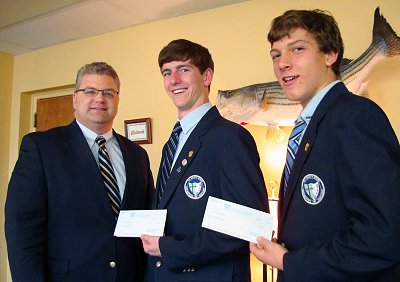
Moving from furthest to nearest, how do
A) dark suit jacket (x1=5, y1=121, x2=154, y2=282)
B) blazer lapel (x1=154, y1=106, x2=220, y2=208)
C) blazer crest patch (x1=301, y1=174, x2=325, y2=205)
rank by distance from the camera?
1. dark suit jacket (x1=5, y1=121, x2=154, y2=282)
2. blazer lapel (x1=154, y1=106, x2=220, y2=208)
3. blazer crest patch (x1=301, y1=174, x2=325, y2=205)

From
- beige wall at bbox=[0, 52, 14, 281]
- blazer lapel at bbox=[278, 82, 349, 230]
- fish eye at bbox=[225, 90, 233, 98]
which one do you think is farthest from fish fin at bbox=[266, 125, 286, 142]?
beige wall at bbox=[0, 52, 14, 281]

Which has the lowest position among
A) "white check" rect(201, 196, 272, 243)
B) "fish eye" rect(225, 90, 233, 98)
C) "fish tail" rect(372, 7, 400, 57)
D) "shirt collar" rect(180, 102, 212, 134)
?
"white check" rect(201, 196, 272, 243)

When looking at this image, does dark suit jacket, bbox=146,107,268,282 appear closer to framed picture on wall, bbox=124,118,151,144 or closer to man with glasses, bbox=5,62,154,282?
man with glasses, bbox=5,62,154,282

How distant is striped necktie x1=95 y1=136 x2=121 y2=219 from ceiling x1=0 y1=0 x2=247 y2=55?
150 cm

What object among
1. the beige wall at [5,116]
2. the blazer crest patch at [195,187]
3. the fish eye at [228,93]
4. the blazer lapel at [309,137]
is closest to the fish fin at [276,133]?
the fish eye at [228,93]

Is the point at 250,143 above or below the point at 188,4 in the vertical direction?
below

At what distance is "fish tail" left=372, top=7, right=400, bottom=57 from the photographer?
192cm

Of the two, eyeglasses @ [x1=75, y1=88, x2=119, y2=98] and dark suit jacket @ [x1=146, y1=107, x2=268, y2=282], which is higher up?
eyeglasses @ [x1=75, y1=88, x2=119, y2=98]

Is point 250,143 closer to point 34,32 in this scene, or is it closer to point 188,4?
point 188,4

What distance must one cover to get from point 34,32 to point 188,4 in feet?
5.01

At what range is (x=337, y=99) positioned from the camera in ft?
3.15

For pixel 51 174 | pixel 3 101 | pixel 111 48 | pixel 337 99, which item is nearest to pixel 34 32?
pixel 111 48

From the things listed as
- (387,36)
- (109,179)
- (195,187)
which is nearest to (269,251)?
(195,187)

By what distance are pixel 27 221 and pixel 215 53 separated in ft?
6.04
